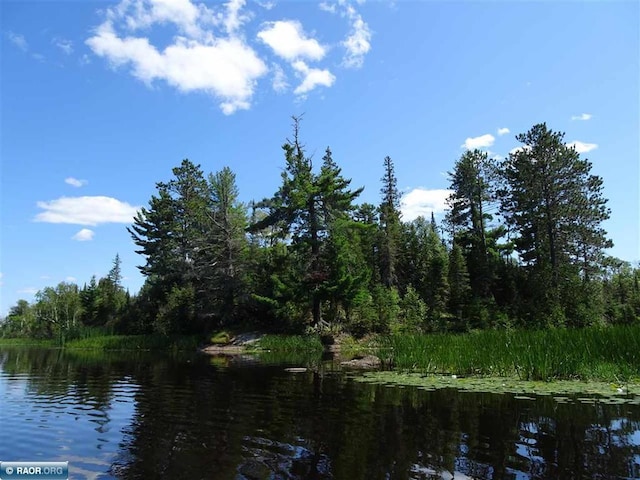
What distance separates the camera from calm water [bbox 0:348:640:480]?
20.3 feet

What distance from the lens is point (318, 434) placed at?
807cm

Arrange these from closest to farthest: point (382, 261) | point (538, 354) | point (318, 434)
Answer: point (318, 434)
point (538, 354)
point (382, 261)

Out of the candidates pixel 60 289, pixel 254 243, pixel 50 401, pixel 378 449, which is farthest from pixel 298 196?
pixel 60 289

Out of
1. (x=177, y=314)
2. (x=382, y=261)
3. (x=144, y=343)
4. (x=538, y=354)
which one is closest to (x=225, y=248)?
(x=177, y=314)

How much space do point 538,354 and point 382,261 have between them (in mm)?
37604

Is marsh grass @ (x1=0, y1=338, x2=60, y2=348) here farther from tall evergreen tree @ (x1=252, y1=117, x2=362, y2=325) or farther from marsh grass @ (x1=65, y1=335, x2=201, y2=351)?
tall evergreen tree @ (x1=252, y1=117, x2=362, y2=325)

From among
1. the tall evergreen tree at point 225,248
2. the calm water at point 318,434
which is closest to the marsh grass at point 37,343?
the tall evergreen tree at point 225,248

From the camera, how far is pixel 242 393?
42.5ft

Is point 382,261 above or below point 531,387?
above

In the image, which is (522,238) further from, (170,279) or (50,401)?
(50,401)

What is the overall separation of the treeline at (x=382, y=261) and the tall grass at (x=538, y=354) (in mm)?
19911

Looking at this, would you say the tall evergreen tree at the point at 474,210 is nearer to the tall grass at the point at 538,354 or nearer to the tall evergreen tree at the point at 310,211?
the tall evergreen tree at the point at 310,211

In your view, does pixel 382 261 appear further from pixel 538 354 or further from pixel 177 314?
pixel 538 354

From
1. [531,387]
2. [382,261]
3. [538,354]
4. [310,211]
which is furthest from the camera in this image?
[382,261]
